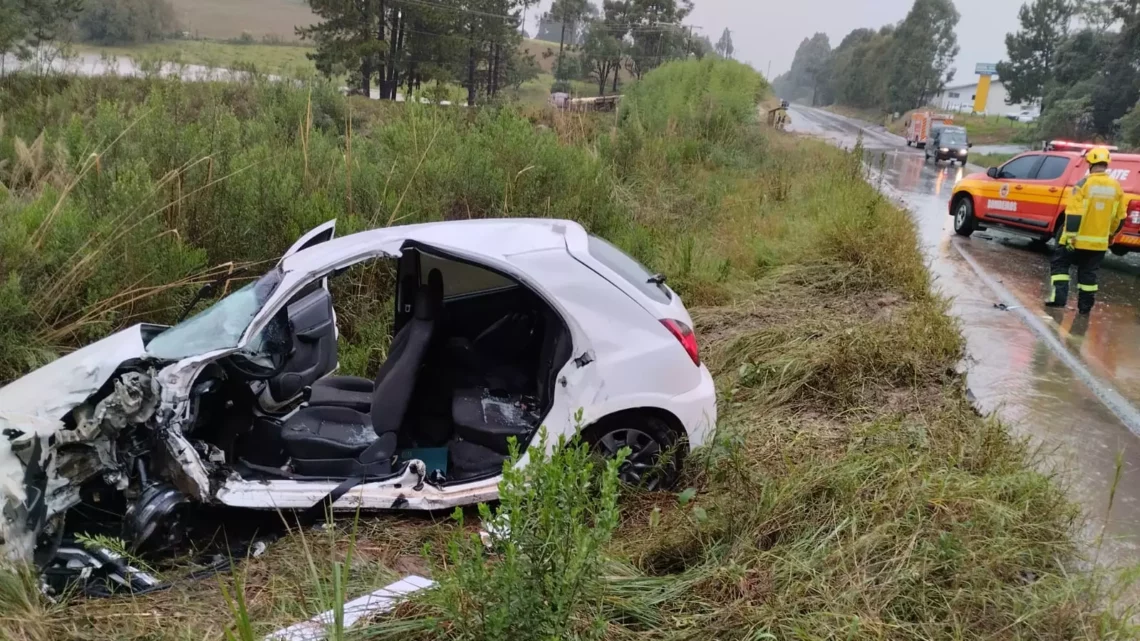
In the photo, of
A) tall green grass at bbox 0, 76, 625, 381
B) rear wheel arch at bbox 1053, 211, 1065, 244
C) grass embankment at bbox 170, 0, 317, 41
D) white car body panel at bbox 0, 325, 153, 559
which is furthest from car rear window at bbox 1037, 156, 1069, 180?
grass embankment at bbox 170, 0, 317, 41

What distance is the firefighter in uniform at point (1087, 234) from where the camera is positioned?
8.16 metres

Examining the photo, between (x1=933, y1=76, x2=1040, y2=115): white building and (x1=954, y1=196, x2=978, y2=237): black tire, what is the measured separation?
52100 mm

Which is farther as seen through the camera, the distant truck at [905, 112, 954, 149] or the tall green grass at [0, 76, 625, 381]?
the distant truck at [905, 112, 954, 149]

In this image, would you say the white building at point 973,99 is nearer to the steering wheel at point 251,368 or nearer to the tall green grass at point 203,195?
the tall green grass at point 203,195

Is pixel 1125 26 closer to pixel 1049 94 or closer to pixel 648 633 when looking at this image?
pixel 1049 94

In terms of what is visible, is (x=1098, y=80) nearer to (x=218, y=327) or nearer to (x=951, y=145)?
(x=951, y=145)

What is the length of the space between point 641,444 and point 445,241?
1.43m

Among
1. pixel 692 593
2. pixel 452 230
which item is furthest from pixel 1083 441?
pixel 452 230

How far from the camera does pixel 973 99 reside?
276 feet

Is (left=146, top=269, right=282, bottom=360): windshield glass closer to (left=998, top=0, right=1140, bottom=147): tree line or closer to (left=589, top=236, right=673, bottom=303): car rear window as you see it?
(left=589, top=236, right=673, bottom=303): car rear window

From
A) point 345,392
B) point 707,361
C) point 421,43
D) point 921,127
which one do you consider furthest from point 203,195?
point 921,127

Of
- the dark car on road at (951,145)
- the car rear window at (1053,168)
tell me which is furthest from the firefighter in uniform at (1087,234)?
the dark car on road at (951,145)

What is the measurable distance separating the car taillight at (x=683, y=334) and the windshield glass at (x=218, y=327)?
1.90 m

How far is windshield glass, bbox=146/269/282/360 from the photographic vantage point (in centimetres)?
326
